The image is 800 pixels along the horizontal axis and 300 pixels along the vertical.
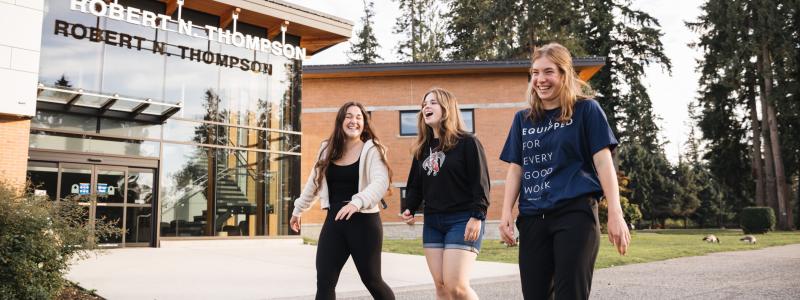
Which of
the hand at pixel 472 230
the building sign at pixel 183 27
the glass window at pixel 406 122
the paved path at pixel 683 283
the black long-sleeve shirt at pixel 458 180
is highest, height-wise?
the building sign at pixel 183 27

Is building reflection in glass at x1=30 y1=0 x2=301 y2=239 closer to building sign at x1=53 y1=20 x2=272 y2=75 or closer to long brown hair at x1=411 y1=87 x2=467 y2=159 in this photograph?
building sign at x1=53 y1=20 x2=272 y2=75

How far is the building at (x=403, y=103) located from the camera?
2409 centimetres

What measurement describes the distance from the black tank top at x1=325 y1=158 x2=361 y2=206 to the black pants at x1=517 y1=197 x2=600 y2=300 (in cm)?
160

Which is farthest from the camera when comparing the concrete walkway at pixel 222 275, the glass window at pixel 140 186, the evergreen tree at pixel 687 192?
the evergreen tree at pixel 687 192

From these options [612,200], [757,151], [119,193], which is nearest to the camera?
[612,200]

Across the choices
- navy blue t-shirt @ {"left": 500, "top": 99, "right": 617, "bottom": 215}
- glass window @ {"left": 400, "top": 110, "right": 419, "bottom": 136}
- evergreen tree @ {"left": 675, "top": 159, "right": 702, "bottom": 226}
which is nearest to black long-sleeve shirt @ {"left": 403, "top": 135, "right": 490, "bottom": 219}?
navy blue t-shirt @ {"left": 500, "top": 99, "right": 617, "bottom": 215}

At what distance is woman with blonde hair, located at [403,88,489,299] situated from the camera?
389cm

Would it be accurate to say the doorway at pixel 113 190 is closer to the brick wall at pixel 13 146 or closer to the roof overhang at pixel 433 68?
the brick wall at pixel 13 146

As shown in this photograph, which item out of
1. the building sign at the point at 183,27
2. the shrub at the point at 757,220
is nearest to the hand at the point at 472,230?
the building sign at the point at 183,27

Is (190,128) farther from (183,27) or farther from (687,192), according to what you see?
(687,192)

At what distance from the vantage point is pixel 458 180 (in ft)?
13.2

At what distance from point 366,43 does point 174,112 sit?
28176 mm

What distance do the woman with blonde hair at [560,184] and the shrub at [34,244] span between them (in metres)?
4.73

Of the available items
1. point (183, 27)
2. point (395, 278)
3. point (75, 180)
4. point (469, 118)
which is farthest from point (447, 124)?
point (469, 118)
